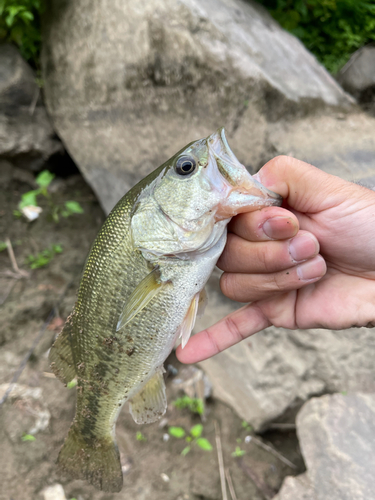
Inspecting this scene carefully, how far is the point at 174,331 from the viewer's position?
5.33ft

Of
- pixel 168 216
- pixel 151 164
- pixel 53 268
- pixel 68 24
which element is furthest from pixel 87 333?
pixel 68 24

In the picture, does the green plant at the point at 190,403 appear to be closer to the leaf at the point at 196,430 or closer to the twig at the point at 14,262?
the leaf at the point at 196,430

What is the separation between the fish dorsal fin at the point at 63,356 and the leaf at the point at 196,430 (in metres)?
1.64

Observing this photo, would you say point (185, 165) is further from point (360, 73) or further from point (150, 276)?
point (360, 73)

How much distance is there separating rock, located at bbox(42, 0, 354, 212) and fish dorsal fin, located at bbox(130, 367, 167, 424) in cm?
190

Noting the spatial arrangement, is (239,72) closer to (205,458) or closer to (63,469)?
(63,469)

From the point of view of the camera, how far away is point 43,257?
11.6 feet

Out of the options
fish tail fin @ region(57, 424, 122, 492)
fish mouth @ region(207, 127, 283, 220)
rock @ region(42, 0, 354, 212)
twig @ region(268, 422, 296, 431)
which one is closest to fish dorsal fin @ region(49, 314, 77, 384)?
fish tail fin @ region(57, 424, 122, 492)

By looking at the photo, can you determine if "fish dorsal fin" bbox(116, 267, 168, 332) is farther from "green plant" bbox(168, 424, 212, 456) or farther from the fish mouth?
"green plant" bbox(168, 424, 212, 456)

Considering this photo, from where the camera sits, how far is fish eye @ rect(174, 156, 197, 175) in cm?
145

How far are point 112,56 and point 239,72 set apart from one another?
1216 millimetres

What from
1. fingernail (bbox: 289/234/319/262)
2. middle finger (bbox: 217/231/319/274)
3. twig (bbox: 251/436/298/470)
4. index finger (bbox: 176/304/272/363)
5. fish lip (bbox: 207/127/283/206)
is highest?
fish lip (bbox: 207/127/283/206)

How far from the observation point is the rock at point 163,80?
8.60ft

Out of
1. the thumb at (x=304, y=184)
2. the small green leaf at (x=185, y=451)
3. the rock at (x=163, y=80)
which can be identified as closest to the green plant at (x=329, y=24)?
the rock at (x=163, y=80)
